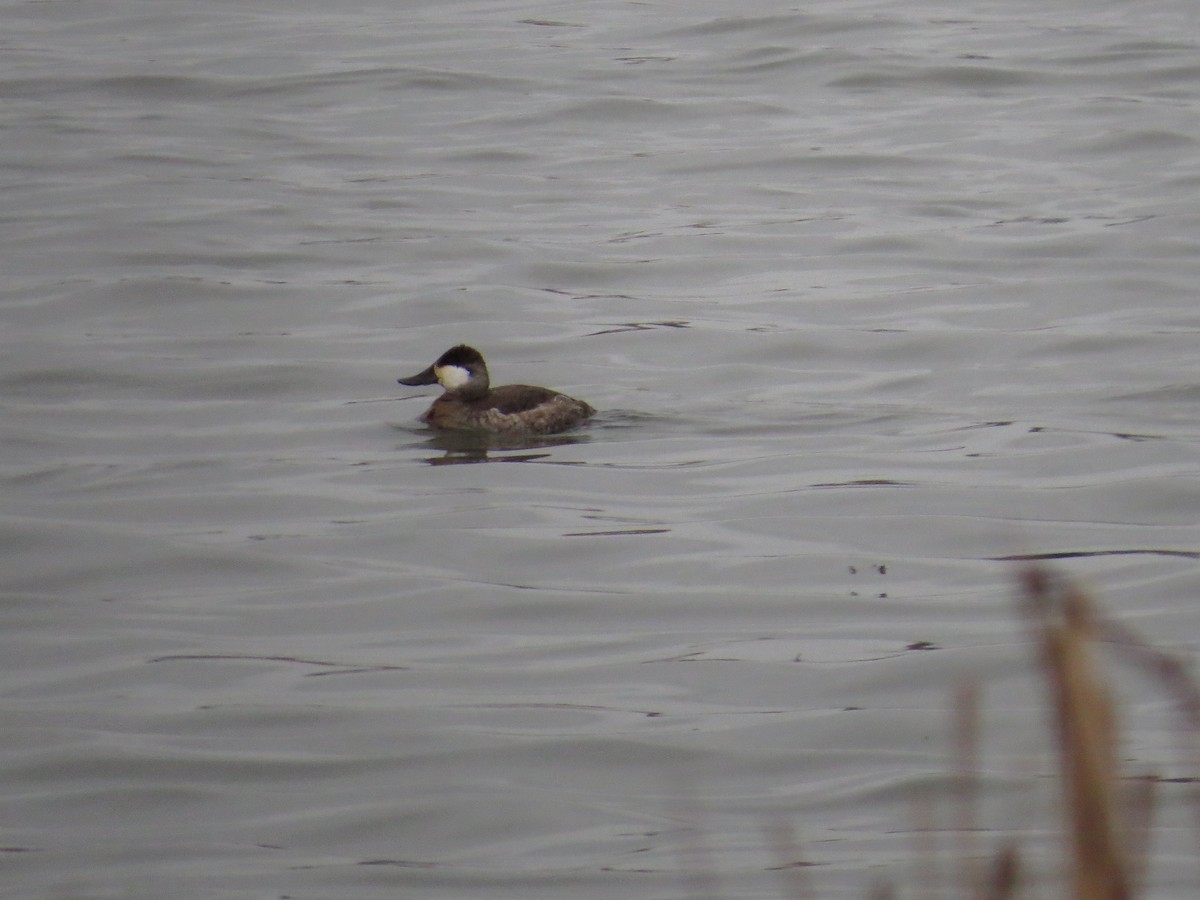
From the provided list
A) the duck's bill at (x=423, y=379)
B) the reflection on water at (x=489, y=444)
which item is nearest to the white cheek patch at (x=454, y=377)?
the duck's bill at (x=423, y=379)

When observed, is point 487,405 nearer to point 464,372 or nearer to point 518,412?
point 518,412

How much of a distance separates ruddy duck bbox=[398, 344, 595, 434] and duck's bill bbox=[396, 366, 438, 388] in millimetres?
16

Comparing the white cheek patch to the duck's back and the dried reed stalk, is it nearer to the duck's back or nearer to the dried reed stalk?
the duck's back

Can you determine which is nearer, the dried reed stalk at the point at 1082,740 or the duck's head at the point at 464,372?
the dried reed stalk at the point at 1082,740

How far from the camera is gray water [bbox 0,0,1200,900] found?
565 cm

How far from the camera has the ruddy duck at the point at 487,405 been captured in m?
10.5

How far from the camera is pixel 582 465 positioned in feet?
32.8

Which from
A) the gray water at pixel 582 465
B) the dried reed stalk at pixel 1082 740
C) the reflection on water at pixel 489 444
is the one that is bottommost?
the reflection on water at pixel 489 444

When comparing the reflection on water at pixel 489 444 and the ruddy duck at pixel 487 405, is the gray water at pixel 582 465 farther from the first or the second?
the ruddy duck at pixel 487 405

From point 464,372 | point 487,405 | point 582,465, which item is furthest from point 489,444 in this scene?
point 582,465

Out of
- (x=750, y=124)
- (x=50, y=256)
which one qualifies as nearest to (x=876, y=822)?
(x=50, y=256)

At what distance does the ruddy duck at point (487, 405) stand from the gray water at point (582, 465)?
172 mm

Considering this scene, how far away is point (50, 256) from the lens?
51.7 ft

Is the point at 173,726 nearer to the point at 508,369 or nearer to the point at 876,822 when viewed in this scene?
the point at 876,822
